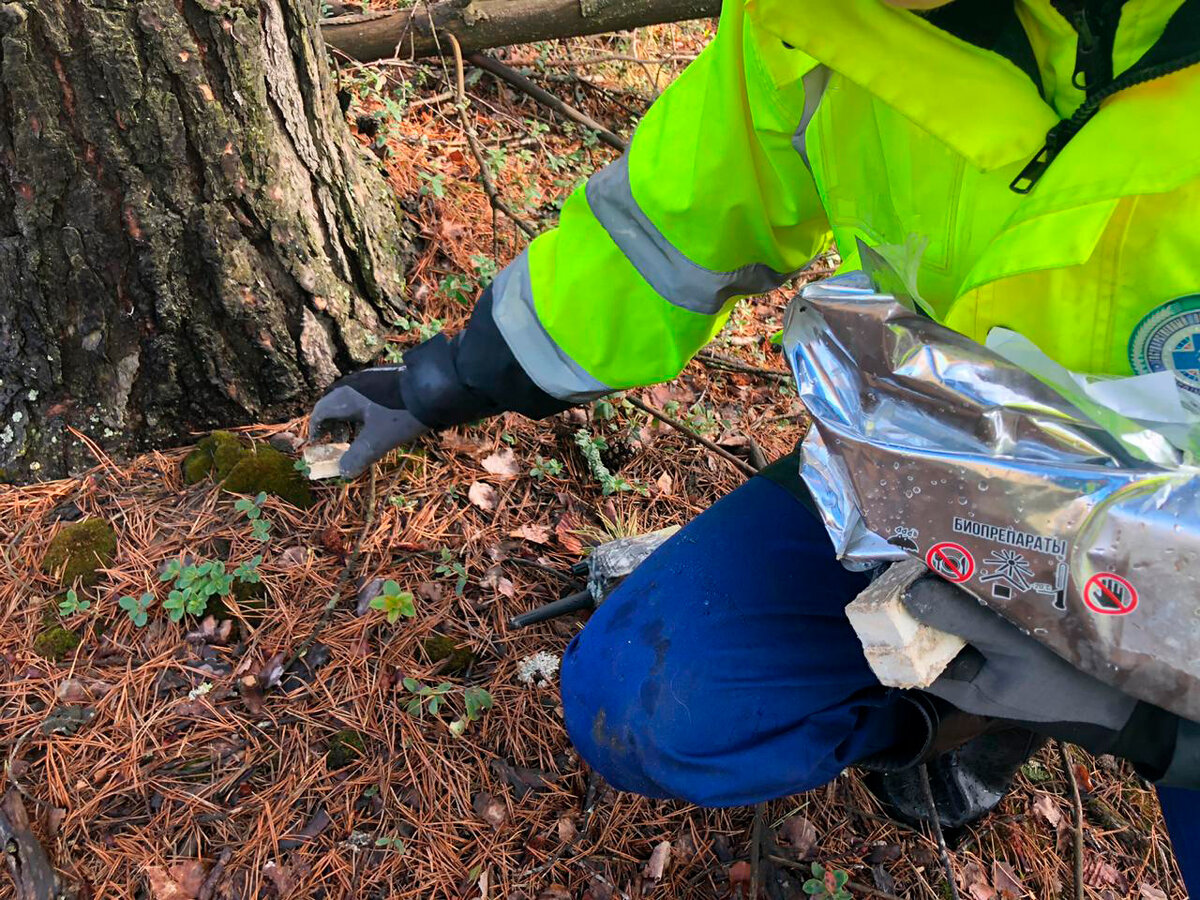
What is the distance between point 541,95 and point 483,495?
1.91 meters

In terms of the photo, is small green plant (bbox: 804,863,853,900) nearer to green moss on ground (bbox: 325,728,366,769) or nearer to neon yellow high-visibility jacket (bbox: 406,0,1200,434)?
green moss on ground (bbox: 325,728,366,769)

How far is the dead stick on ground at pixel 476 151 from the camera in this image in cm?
270

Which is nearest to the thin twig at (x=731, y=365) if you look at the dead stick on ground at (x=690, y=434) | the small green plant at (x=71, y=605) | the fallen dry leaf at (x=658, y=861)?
the dead stick on ground at (x=690, y=434)

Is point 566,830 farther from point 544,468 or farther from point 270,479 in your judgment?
point 270,479

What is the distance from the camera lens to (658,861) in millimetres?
1855

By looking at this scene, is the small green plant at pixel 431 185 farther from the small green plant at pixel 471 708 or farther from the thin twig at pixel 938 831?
the thin twig at pixel 938 831

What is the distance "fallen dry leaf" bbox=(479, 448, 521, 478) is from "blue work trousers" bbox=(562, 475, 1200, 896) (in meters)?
0.60

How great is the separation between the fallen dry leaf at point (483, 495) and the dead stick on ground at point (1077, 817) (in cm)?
173

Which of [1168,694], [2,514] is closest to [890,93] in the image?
[1168,694]

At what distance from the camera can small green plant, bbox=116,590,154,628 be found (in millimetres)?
1905

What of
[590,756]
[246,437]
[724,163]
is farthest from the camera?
[246,437]

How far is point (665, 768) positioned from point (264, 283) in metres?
1.60

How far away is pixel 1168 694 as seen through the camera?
1.19 m

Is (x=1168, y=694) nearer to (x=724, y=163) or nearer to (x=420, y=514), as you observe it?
(x=724, y=163)
